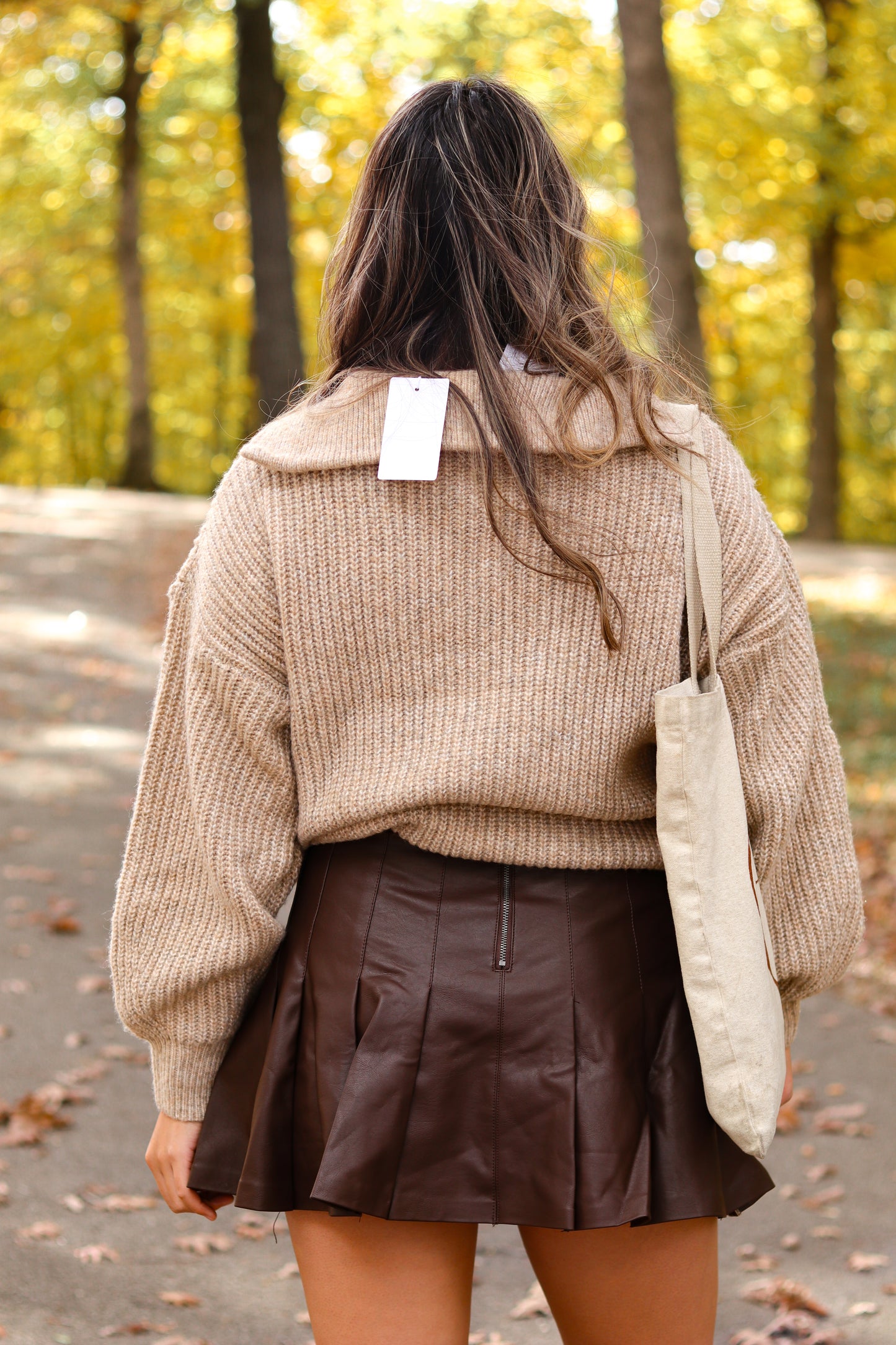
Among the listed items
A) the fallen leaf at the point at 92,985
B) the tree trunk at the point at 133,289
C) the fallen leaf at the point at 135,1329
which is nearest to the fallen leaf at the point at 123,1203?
the fallen leaf at the point at 135,1329

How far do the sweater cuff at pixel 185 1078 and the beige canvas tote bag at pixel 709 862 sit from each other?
65cm

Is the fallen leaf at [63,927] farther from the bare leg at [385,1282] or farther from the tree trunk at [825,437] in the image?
the tree trunk at [825,437]

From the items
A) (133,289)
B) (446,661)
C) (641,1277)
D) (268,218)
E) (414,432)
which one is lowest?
(641,1277)

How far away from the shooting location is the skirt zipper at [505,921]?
1566mm

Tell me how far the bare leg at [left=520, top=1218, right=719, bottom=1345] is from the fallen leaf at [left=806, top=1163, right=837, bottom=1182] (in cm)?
263

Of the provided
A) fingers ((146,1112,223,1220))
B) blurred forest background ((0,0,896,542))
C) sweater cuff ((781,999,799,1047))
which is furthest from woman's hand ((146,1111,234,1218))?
blurred forest background ((0,0,896,542))

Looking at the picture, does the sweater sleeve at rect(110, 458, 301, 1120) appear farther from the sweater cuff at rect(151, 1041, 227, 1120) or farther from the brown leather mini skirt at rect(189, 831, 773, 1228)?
the brown leather mini skirt at rect(189, 831, 773, 1228)

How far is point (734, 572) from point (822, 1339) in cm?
244

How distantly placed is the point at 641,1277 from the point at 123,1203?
2.56 m

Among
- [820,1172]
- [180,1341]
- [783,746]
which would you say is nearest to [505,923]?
[783,746]

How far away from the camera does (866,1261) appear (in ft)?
11.8

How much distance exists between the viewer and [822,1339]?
3246 millimetres

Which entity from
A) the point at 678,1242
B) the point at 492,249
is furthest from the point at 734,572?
the point at 678,1242

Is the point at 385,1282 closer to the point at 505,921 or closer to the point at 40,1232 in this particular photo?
the point at 505,921
